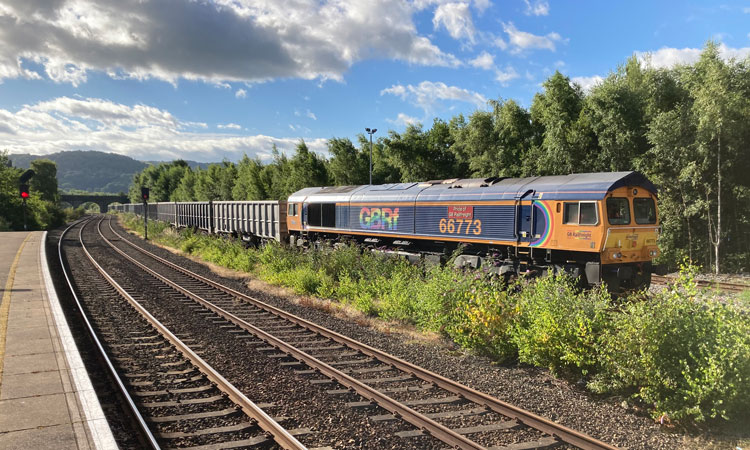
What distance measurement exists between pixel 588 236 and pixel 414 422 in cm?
772

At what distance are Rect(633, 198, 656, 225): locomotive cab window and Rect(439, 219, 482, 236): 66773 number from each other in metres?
4.24

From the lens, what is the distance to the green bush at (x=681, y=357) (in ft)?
17.7

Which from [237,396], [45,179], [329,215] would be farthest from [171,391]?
[45,179]

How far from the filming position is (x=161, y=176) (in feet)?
311

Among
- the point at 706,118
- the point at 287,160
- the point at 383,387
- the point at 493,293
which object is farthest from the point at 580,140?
the point at 287,160

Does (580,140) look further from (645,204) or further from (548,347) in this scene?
(548,347)

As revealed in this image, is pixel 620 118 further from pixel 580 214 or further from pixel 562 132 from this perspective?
pixel 580 214

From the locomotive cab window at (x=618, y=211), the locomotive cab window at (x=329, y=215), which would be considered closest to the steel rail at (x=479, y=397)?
the locomotive cab window at (x=618, y=211)

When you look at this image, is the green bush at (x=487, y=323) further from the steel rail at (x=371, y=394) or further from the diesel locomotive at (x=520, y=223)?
the diesel locomotive at (x=520, y=223)

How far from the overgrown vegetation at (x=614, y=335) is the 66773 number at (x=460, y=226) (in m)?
3.63

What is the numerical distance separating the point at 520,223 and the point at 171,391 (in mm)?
9797

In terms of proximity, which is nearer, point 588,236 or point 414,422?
point 414,422

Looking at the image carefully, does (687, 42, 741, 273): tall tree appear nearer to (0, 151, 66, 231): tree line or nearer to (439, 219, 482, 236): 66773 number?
(439, 219, 482, 236): 66773 number

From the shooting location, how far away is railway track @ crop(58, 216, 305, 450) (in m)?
5.51
